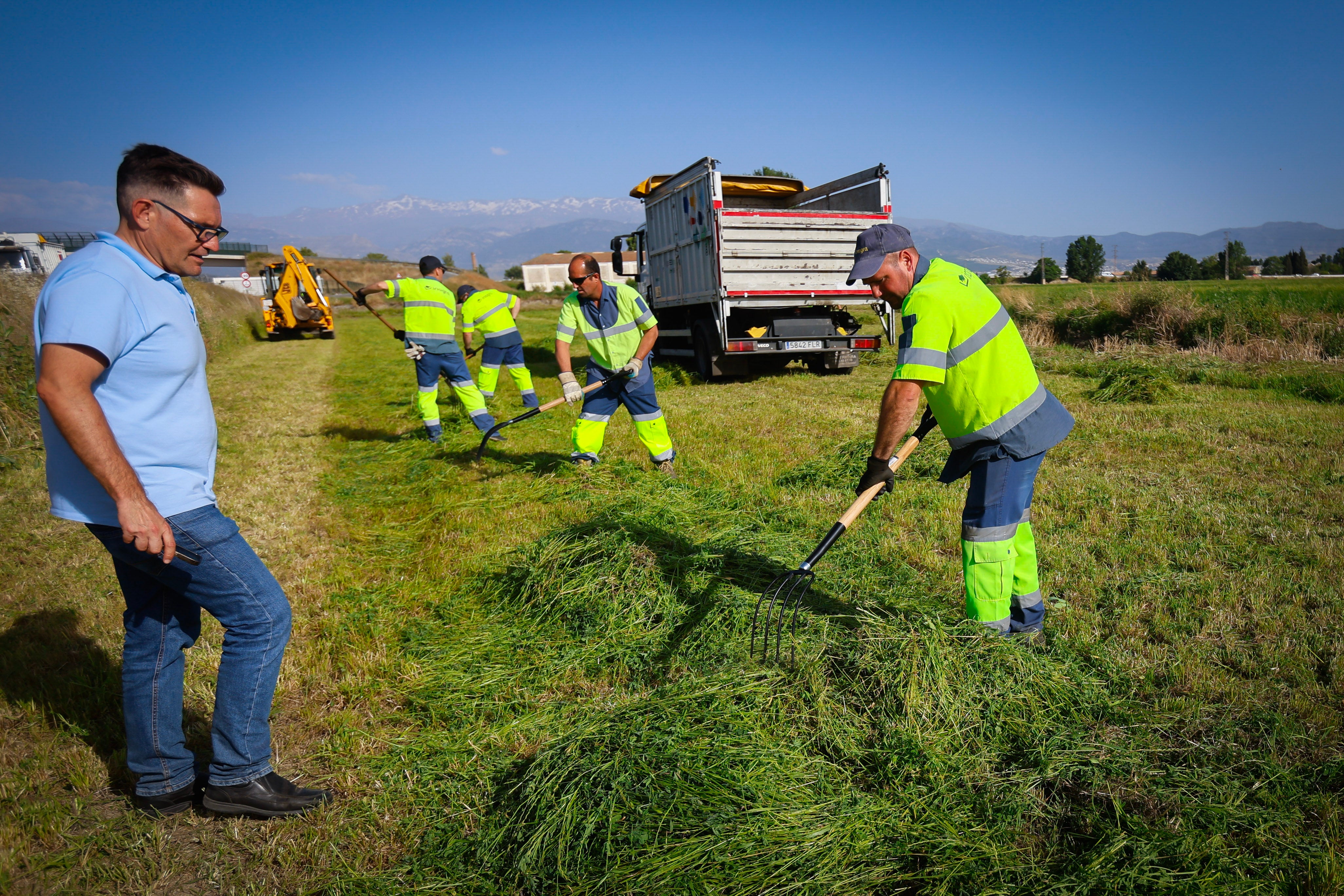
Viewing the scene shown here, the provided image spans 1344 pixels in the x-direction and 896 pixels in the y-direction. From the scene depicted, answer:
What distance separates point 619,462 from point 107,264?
4.48 meters

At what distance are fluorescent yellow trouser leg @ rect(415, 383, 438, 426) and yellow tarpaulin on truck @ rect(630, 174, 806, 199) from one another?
625 centimetres

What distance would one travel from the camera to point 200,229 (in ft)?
6.92

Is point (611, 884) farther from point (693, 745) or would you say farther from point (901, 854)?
point (901, 854)

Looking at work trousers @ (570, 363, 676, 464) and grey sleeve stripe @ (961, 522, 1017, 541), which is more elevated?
work trousers @ (570, 363, 676, 464)

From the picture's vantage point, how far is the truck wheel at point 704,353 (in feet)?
36.6

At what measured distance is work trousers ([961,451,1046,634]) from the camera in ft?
9.21

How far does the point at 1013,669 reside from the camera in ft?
8.64

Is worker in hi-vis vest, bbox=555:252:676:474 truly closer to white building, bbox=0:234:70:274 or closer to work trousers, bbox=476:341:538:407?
work trousers, bbox=476:341:538:407

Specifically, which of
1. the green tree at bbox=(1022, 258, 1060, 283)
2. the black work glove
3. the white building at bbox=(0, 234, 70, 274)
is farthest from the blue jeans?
the green tree at bbox=(1022, 258, 1060, 283)

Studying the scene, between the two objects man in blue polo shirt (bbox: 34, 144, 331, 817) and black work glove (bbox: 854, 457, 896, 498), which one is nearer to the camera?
man in blue polo shirt (bbox: 34, 144, 331, 817)

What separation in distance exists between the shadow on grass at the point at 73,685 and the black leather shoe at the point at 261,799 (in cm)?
47

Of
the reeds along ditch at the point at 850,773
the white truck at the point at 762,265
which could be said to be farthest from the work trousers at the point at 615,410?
the white truck at the point at 762,265

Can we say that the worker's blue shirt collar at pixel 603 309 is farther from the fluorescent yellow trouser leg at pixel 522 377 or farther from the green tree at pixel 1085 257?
the green tree at pixel 1085 257

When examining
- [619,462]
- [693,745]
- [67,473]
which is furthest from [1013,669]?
[619,462]
